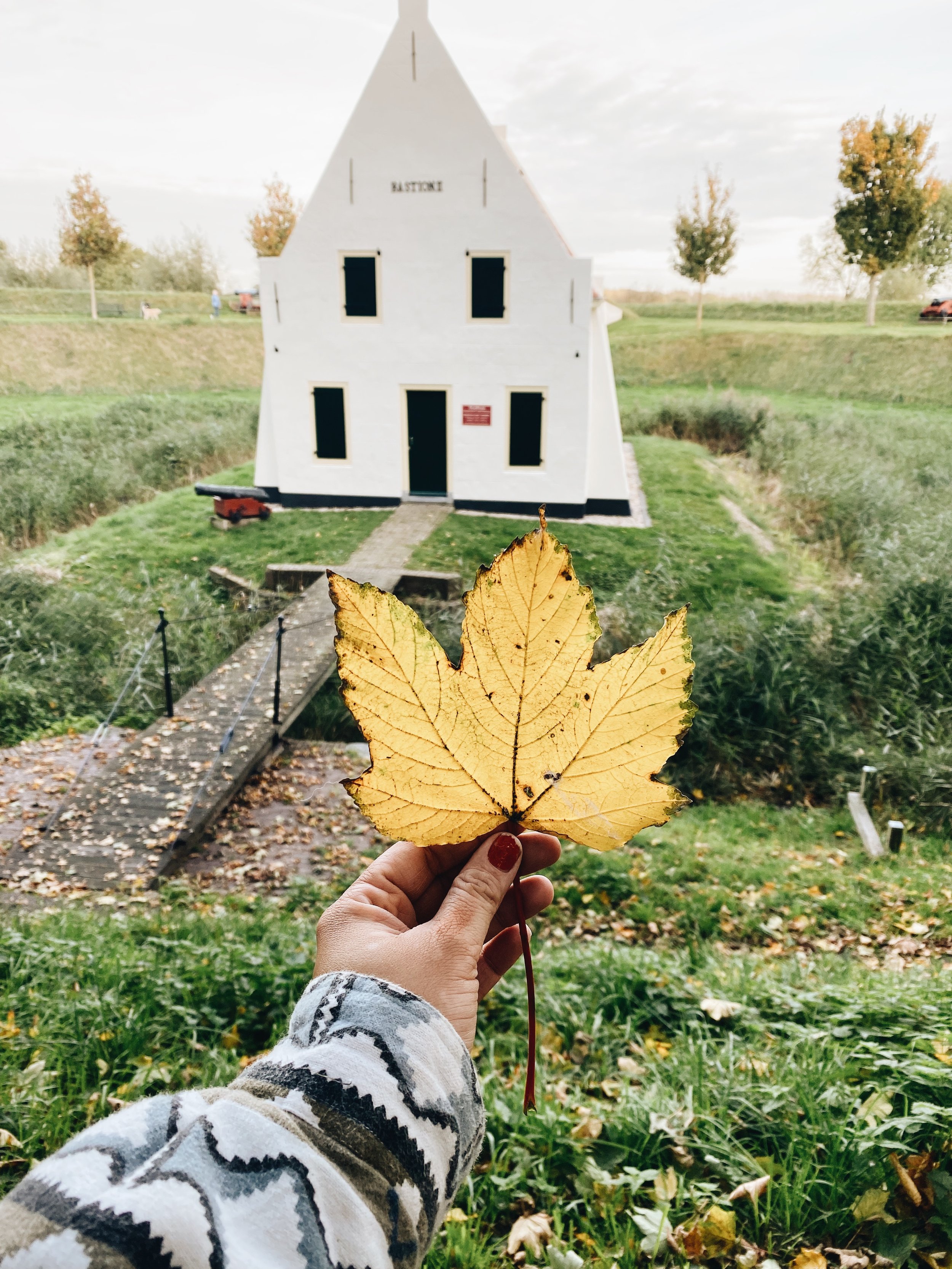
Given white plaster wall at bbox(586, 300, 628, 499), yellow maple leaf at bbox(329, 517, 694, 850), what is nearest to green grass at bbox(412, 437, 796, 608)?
white plaster wall at bbox(586, 300, 628, 499)

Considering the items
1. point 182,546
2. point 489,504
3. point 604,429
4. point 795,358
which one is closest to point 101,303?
point 182,546

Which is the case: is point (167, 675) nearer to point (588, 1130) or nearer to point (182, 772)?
point (182, 772)

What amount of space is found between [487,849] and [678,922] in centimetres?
393

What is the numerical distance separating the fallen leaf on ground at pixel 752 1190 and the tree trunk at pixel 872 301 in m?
22.9

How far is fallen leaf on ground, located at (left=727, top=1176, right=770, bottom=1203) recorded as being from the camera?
1.88m

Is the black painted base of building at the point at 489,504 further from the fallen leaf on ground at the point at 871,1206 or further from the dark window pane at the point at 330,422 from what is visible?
the fallen leaf on ground at the point at 871,1206

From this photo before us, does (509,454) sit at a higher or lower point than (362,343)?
lower

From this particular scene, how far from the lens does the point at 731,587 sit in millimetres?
9648

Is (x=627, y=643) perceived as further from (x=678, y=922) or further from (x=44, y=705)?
(x=44, y=705)

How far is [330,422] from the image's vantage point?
1184cm

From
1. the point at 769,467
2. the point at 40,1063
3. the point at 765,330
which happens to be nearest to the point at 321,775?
the point at 40,1063

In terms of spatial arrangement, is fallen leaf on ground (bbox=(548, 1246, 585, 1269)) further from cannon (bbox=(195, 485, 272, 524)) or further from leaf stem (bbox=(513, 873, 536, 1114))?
cannon (bbox=(195, 485, 272, 524))

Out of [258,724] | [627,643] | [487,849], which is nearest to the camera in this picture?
[487,849]

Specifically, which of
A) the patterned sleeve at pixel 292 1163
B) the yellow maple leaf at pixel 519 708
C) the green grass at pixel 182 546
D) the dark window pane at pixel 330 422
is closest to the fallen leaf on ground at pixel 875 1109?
the patterned sleeve at pixel 292 1163
